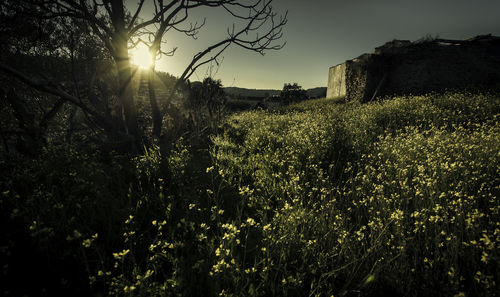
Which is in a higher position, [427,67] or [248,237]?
[427,67]

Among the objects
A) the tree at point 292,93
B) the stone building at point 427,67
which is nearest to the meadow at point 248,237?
the stone building at point 427,67

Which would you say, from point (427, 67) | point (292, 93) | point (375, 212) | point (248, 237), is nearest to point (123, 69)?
point (248, 237)

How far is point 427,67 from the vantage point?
14.9m

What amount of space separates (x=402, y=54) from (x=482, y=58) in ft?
14.5

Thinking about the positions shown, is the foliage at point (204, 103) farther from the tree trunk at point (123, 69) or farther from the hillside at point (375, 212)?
the tree trunk at point (123, 69)

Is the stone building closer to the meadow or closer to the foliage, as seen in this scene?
the meadow

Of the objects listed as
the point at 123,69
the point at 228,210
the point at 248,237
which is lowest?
the point at 248,237

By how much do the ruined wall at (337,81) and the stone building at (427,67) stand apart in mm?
2883

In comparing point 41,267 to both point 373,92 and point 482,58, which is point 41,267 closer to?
point 373,92

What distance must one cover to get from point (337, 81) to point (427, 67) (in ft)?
30.9

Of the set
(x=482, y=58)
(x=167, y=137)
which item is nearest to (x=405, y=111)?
(x=167, y=137)

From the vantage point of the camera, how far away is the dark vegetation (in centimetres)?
181

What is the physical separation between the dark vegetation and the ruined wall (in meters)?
15.2

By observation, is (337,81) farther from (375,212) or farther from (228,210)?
(228,210)
